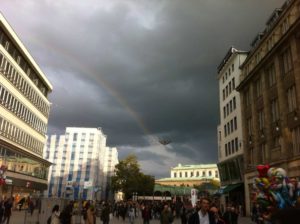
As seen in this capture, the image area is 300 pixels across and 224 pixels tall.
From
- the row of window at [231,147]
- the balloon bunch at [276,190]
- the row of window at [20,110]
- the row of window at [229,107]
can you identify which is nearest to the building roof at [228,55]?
the row of window at [229,107]

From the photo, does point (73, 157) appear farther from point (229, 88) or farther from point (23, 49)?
point (229, 88)

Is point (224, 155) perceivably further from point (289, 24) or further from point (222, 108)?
point (289, 24)

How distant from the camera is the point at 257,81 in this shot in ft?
136

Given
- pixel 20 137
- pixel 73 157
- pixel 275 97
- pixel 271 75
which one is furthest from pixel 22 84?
pixel 73 157

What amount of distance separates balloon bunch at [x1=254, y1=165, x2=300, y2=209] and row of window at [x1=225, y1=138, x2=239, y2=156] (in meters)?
41.3

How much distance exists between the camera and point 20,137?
4950 cm

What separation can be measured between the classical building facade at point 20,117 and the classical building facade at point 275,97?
3053cm

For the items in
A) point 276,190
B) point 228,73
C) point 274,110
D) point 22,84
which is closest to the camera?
point 276,190

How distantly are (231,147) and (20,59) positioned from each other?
3601cm

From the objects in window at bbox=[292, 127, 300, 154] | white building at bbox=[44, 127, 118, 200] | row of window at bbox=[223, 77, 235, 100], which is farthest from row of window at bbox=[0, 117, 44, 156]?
white building at bbox=[44, 127, 118, 200]

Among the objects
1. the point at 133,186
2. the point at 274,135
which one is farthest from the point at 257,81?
the point at 133,186

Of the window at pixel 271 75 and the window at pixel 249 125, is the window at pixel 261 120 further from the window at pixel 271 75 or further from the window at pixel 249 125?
the window at pixel 271 75

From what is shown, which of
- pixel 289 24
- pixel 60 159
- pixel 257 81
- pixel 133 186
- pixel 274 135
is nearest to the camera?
pixel 289 24

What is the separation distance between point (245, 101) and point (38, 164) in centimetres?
3782
